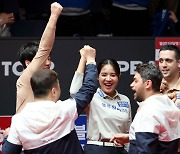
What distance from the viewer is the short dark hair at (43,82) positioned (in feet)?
14.3

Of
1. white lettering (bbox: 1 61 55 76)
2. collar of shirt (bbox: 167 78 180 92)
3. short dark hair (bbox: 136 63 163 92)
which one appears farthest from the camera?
white lettering (bbox: 1 61 55 76)

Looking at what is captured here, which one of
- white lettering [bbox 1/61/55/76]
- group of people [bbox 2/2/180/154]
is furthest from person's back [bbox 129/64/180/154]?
white lettering [bbox 1/61/55/76]

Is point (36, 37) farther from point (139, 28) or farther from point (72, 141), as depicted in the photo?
point (72, 141)

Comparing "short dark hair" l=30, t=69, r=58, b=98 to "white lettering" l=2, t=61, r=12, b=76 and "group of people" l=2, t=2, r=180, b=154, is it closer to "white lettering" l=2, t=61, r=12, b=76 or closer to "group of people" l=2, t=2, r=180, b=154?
"group of people" l=2, t=2, r=180, b=154

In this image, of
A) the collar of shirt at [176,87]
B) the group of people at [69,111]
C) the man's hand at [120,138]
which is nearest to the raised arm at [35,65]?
the group of people at [69,111]

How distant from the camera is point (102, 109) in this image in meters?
5.80

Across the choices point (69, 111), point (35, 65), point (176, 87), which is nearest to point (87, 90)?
point (69, 111)

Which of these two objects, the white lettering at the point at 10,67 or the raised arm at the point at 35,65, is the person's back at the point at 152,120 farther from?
the white lettering at the point at 10,67

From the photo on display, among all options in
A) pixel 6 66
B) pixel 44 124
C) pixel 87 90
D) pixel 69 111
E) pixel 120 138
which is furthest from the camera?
pixel 6 66

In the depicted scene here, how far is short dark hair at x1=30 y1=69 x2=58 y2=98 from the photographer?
436cm

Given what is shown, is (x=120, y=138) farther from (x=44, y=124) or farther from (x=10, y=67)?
(x=10, y=67)

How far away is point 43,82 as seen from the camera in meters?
4.35

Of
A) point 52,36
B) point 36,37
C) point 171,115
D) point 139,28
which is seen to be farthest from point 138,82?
point 139,28

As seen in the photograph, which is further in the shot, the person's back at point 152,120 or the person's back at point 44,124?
the person's back at point 152,120
